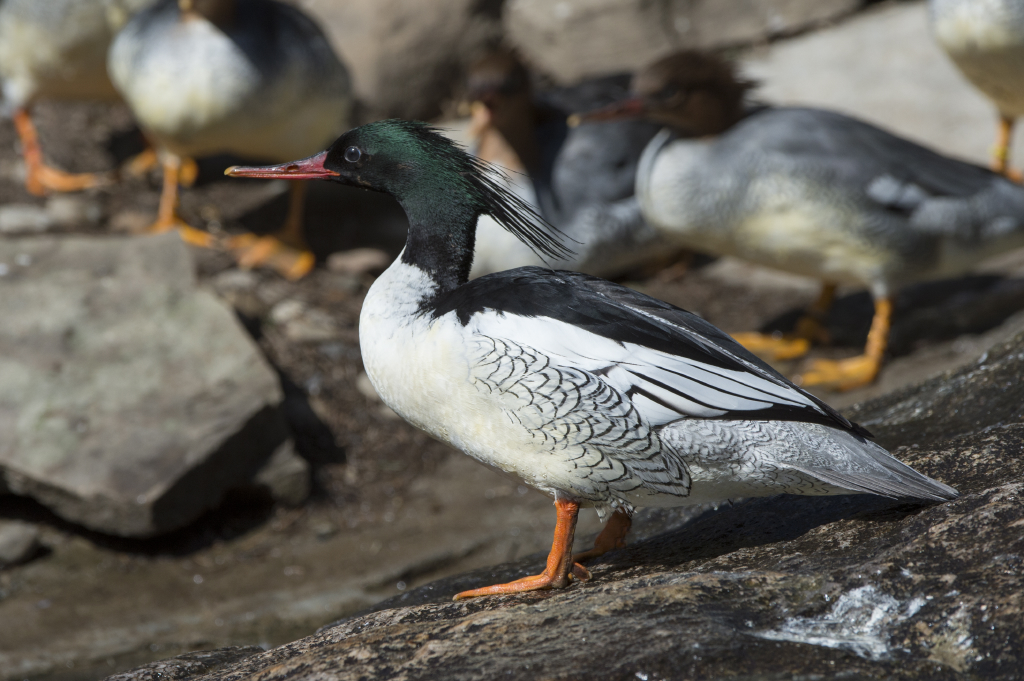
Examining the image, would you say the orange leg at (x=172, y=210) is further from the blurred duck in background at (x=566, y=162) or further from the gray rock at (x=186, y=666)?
the gray rock at (x=186, y=666)

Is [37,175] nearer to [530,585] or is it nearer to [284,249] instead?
[284,249]

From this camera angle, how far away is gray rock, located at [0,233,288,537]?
457cm

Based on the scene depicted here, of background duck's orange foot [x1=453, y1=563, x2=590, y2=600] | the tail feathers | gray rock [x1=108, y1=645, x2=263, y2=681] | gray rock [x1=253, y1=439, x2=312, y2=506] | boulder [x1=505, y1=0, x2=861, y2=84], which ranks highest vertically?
boulder [x1=505, y1=0, x2=861, y2=84]

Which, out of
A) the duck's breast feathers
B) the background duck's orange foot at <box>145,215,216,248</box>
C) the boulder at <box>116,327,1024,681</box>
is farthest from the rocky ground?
the duck's breast feathers

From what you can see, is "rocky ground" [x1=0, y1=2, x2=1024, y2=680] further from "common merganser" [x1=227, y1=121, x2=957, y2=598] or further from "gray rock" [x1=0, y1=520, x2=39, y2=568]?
"common merganser" [x1=227, y1=121, x2=957, y2=598]

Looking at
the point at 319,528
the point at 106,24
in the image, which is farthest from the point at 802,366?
the point at 106,24

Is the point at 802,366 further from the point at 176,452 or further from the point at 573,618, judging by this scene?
the point at 573,618

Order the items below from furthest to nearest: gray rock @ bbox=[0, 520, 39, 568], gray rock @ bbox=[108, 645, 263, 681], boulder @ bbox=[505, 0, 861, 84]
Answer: boulder @ bbox=[505, 0, 861, 84] → gray rock @ bbox=[0, 520, 39, 568] → gray rock @ bbox=[108, 645, 263, 681]

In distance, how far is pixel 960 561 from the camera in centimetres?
228

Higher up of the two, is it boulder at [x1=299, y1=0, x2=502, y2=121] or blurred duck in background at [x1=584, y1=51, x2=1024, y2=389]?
boulder at [x1=299, y1=0, x2=502, y2=121]

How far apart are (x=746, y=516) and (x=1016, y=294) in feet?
13.3

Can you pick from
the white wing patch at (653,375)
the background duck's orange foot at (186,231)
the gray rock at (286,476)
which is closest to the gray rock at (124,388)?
the gray rock at (286,476)

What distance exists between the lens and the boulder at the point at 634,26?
29.2ft

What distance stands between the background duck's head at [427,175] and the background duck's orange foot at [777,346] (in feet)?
11.2
